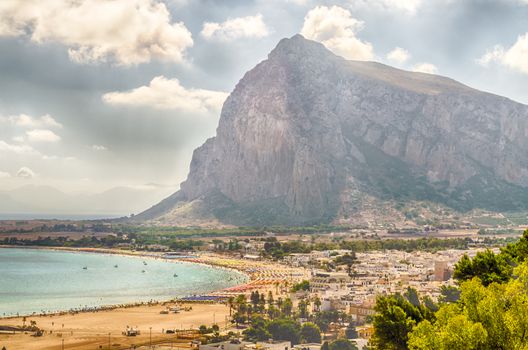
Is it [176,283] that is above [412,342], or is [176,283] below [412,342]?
below

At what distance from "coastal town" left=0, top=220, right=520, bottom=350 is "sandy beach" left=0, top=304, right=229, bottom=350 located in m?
0.10

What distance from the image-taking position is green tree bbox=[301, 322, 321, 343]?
50.3 m

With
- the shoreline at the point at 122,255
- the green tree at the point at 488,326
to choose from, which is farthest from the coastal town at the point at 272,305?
the green tree at the point at 488,326

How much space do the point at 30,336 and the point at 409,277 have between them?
58.5 meters

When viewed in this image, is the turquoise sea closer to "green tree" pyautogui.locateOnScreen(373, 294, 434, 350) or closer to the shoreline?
the shoreline

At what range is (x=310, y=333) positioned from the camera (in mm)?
50875

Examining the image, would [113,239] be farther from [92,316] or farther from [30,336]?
[30,336]

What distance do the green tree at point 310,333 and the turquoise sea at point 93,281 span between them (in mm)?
39602

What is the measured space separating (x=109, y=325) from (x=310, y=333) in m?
24.9

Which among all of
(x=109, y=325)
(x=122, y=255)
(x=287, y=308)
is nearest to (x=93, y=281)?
(x=109, y=325)

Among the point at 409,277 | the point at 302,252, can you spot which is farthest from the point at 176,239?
the point at 409,277

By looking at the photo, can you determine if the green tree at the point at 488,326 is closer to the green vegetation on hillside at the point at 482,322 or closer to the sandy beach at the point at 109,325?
the green vegetation on hillside at the point at 482,322

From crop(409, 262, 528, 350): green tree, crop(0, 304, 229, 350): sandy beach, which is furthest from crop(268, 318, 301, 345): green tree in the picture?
crop(409, 262, 528, 350): green tree

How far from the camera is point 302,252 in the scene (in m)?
139
